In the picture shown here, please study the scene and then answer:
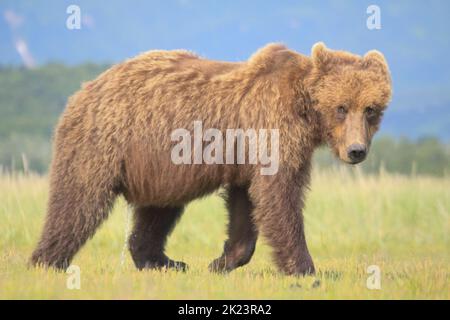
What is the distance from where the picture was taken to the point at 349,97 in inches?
331

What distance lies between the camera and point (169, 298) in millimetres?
7129

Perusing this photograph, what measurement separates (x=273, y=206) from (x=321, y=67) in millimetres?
1311

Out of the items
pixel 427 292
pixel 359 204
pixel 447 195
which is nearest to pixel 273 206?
pixel 427 292

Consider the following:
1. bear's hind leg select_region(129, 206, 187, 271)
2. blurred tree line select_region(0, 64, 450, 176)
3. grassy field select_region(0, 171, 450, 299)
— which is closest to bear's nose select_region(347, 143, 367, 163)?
grassy field select_region(0, 171, 450, 299)

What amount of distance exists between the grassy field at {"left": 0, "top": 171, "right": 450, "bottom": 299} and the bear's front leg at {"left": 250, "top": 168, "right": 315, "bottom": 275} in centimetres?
17

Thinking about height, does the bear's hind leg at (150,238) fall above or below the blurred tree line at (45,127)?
below

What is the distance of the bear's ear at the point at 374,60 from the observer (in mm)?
8633

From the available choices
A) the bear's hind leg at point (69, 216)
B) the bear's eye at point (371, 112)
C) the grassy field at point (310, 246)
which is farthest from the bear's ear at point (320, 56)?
the bear's hind leg at point (69, 216)

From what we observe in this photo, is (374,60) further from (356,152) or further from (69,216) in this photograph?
(69,216)

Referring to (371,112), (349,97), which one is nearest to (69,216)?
(349,97)

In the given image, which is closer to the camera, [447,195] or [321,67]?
[321,67]

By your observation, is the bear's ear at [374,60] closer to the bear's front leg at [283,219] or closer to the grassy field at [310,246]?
the bear's front leg at [283,219]

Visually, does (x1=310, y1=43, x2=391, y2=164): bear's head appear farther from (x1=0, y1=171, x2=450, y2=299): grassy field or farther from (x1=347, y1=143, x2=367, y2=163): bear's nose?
(x1=0, y1=171, x2=450, y2=299): grassy field
